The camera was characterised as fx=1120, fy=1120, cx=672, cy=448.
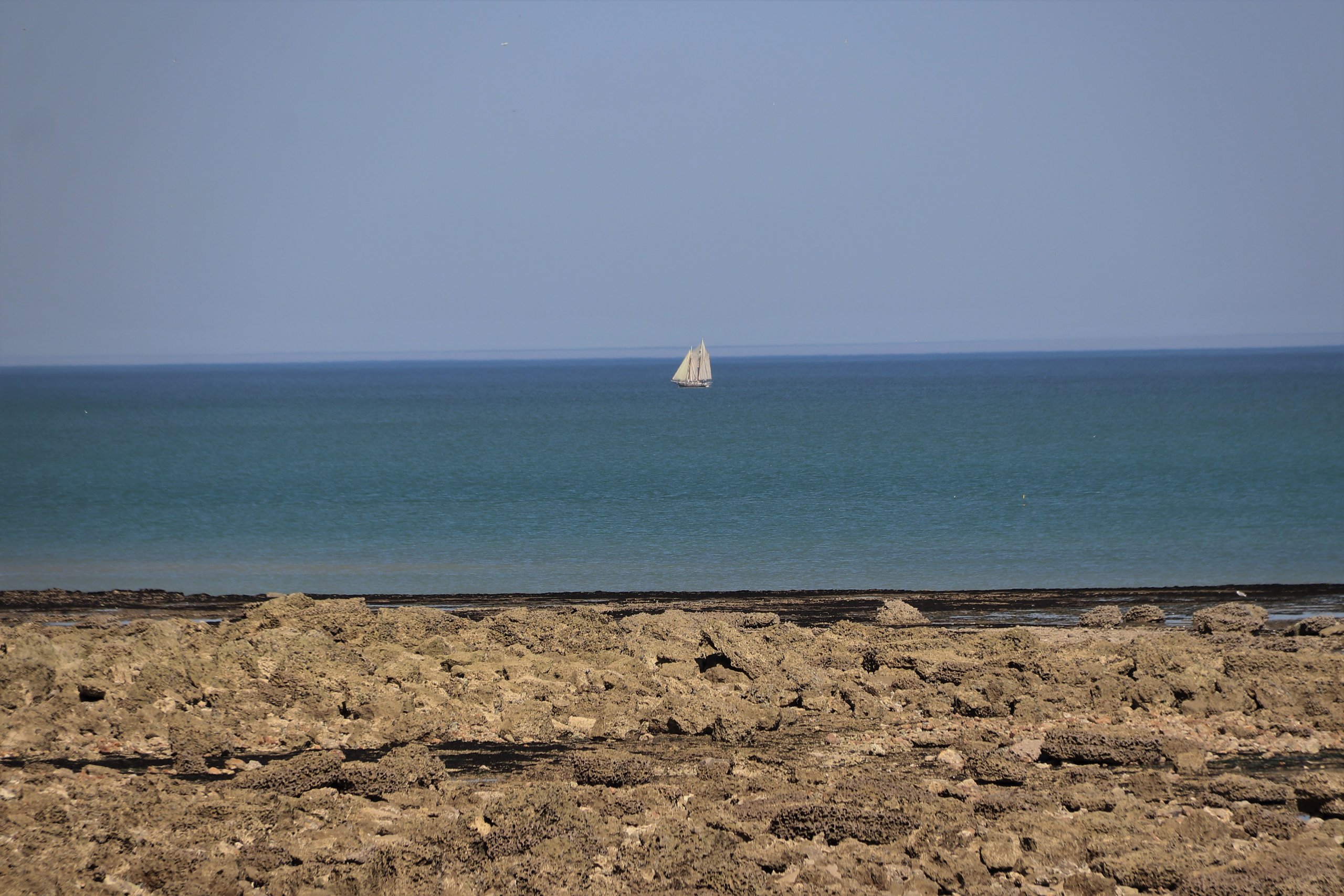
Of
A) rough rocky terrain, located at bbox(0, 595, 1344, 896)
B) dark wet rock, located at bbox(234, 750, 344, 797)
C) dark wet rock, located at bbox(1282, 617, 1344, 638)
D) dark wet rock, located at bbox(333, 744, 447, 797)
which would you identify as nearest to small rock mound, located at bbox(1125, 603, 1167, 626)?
rough rocky terrain, located at bbox(0, 595, 1344, 896)

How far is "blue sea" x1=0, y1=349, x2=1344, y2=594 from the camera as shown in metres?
23.6

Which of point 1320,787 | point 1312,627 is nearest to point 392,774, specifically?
point 1320,787

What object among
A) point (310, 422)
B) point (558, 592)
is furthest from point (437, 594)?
point (310, 422)

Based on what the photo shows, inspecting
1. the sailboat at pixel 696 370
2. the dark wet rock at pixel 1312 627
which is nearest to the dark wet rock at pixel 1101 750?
the dark wet rock at pixel 1312 627

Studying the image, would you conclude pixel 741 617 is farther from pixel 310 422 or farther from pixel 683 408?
pixel 683 408

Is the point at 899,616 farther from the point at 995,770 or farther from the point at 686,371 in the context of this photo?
the point at 686,371

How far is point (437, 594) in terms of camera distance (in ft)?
68.4

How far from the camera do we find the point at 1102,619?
52.6 ft

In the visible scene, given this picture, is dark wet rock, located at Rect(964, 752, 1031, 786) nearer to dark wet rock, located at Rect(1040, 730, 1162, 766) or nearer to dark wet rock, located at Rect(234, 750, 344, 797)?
dark wet rock, located at Rect(1040, 730, 1162, 766)

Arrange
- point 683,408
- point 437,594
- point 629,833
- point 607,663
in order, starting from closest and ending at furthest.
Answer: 1. point 629,833
2. point 607,663
3. point 437,594
4. point 683,408

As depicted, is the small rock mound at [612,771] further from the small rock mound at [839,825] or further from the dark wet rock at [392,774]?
the small rock mound at [839,825]

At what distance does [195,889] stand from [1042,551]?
847 inches

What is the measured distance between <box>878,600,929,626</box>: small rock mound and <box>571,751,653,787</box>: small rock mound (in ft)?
23.5

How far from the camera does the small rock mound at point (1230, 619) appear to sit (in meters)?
14.8
